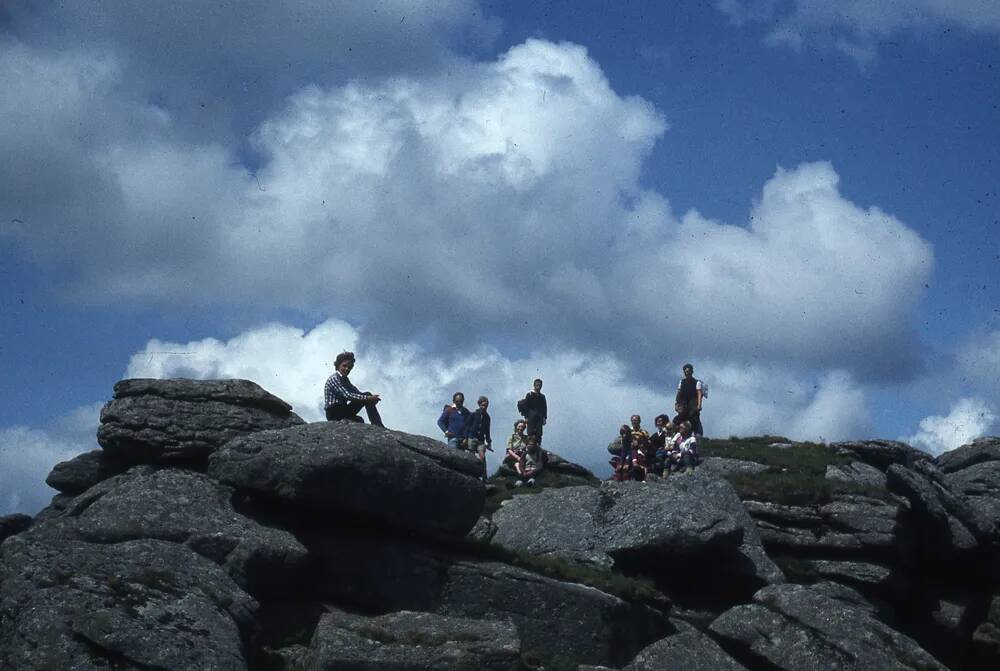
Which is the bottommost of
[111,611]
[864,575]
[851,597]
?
[111,611]

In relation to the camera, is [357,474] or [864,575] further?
[864,575]

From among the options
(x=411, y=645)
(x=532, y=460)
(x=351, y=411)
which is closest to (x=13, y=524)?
(x=351, y=411)

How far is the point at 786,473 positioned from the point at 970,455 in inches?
586

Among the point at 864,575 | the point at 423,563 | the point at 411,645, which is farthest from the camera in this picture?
the point at 864,575

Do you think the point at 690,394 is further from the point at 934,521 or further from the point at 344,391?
the point at 344,391

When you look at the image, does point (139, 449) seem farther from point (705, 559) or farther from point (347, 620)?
point (705, 559)

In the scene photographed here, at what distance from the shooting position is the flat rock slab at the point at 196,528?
23953mm

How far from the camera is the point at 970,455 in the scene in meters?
52.2

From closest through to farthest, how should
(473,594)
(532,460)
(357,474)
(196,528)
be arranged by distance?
1. (196,528)
2. (357,474)
3. (473,594)
4. (532,460)

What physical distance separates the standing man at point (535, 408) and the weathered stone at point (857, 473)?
13387 mm

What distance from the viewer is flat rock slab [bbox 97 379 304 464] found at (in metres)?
29.1

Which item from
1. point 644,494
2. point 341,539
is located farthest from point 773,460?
point 341,539

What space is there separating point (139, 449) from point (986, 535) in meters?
30.8

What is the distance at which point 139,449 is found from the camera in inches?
1153
